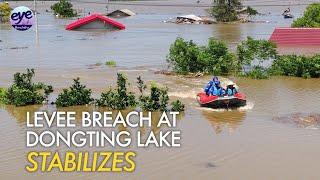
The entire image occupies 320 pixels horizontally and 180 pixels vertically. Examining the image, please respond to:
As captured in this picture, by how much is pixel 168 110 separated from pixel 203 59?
6199 mm

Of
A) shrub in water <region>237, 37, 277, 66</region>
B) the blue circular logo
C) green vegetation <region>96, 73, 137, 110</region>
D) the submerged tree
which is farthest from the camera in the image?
the submerged tree

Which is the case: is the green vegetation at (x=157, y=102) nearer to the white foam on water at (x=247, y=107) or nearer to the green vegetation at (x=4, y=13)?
the white foam on water at (x=247, y=107)

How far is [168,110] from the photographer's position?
16.7 meters

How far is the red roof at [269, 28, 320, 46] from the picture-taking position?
29.0 m

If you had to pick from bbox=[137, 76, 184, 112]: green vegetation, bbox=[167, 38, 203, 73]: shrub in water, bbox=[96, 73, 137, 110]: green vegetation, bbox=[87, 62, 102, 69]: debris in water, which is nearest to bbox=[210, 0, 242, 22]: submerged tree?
bbox=[87, 62, 102, 69]: debris in water

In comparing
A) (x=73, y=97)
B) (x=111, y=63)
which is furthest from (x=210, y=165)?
(x=111, y=63)

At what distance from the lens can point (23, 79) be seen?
60.0 feet

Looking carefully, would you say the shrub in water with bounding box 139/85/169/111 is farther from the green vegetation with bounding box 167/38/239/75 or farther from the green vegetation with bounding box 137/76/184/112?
the green vegetation with bounding box 167/38/239/75

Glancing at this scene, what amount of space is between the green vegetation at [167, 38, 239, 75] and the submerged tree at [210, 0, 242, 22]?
30.2 metres

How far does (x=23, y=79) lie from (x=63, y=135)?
4732 millimetres

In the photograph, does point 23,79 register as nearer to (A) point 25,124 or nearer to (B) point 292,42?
(A) point 25,124

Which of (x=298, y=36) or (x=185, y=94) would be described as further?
(x=298, y=36)

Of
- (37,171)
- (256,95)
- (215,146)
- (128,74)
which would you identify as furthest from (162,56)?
(37,171)

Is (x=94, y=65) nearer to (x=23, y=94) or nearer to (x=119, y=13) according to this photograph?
(x=23, y=94)
